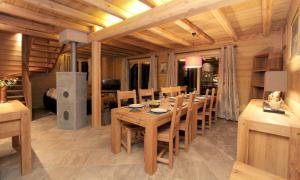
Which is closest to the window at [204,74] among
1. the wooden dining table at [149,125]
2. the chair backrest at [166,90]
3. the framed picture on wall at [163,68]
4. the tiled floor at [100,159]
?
the framed picture on wall at [163,68]

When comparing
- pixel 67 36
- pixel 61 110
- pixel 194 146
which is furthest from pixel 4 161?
pixel 194 146

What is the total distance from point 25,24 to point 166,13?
3114 mm

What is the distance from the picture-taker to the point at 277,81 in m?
2.05

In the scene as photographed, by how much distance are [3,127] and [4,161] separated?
0.87 meters

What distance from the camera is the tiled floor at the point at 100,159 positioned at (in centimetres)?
194

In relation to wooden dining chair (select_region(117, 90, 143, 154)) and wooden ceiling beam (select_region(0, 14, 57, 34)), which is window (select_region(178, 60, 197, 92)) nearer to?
wooden dining chair (select_region(117, 90, 143, 154))

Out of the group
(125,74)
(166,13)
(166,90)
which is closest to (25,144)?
(166,13)

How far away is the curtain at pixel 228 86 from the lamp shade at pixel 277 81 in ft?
8.20

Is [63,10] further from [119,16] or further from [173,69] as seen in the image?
[173,69]

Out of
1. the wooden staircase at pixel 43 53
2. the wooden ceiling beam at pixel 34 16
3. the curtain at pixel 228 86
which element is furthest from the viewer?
the wooden staircase at pixel 43 53

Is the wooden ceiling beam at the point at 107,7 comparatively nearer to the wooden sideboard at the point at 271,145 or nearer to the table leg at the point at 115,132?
the table leg at the point at 115,132

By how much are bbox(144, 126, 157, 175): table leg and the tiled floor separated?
9cm

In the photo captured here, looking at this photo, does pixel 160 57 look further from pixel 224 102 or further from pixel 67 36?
pixel 67 36

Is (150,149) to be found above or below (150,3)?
below
